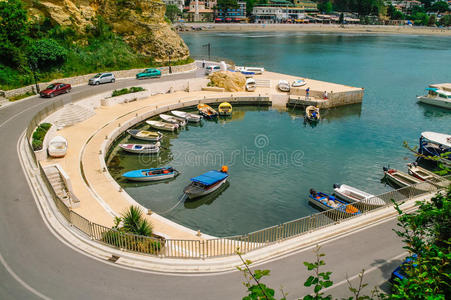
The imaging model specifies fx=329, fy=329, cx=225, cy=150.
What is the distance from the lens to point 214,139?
3872 cm

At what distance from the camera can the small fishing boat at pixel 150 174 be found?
28.5m

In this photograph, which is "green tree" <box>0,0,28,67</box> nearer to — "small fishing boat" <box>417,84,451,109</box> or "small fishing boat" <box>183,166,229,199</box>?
"small fishing boat" <box>183,166,229,199</box>

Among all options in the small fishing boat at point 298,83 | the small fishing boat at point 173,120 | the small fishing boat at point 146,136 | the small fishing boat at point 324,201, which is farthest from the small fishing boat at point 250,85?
the small fishing boat at point 324,201

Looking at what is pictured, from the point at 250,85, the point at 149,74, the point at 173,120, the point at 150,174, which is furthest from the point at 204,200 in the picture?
the point at 149,74

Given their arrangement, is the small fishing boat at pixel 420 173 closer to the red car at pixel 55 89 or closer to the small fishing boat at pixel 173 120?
the small fishing boat at pixel 173 120

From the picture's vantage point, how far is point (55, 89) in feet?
133

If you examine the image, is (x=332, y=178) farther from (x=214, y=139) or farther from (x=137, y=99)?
(x=137, y=99)

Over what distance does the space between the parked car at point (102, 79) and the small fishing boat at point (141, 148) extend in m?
18.2

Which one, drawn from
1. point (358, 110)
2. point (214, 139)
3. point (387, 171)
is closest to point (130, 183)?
point (214, 139)

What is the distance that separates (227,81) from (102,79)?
62.7ft

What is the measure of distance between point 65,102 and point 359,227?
33.8m

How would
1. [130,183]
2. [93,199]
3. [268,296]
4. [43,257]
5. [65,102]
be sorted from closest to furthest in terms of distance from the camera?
[268,296] → [43,257] → [93,199] → [130,183] → [65,102]

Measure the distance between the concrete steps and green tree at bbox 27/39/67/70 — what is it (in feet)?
41.1

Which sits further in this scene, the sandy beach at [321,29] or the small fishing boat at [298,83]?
the sandy beach at [321,29]
